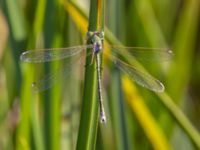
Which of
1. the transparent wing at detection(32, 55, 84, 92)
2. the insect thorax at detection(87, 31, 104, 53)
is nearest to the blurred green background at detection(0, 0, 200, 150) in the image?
the transparent wing at detection(32, 55, 84, 92)

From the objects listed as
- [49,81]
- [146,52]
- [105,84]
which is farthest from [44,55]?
[105,84]

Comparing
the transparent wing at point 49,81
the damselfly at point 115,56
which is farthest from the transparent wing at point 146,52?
the transparent wing at point 49,81

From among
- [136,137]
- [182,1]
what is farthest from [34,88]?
[182,1]

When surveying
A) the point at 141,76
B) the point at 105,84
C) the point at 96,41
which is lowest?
the point at 105,84

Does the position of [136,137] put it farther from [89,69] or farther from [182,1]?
[89,69]

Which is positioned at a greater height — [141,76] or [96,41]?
[96,41]

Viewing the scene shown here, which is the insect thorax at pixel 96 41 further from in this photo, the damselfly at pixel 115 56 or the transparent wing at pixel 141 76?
the transparent wing at pixel 141 76

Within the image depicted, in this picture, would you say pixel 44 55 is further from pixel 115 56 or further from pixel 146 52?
pixel 146 52
